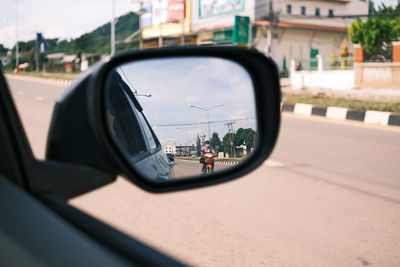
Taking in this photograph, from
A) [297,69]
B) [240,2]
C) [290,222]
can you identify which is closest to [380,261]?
[290,222]

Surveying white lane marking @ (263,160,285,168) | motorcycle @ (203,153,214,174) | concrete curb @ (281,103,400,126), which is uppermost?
motorcycle @ (203,153,214,174)

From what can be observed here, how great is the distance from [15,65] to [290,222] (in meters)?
1.76

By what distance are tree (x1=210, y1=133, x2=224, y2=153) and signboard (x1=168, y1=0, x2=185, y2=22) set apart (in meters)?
34.0

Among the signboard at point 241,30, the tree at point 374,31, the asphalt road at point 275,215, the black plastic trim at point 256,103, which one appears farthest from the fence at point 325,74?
the black plastic trim at point 256,103

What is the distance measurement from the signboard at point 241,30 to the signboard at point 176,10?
771cm

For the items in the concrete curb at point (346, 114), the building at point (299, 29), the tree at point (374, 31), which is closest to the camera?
the concrete curb at point (346, 114)

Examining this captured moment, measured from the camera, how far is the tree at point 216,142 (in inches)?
41.3

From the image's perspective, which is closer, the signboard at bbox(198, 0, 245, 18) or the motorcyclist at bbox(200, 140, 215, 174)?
the motorcyclist at bbox(200, 140, 215, 174)

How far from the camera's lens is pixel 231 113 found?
1.12 meters

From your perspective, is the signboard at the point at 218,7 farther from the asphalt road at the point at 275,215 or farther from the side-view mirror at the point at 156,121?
the side-view mirror at the point at 156,121

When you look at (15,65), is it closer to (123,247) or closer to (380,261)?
(123,247)

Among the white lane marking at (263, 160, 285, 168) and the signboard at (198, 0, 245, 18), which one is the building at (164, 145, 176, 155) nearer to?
the white lane marking at (263, 160, 285, 168)

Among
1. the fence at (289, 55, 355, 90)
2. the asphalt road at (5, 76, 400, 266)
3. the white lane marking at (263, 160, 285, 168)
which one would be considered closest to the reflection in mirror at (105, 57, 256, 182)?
the asphalt road at (5, 76, 400, 266)

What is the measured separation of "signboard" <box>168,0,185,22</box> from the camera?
3422 centimetres
